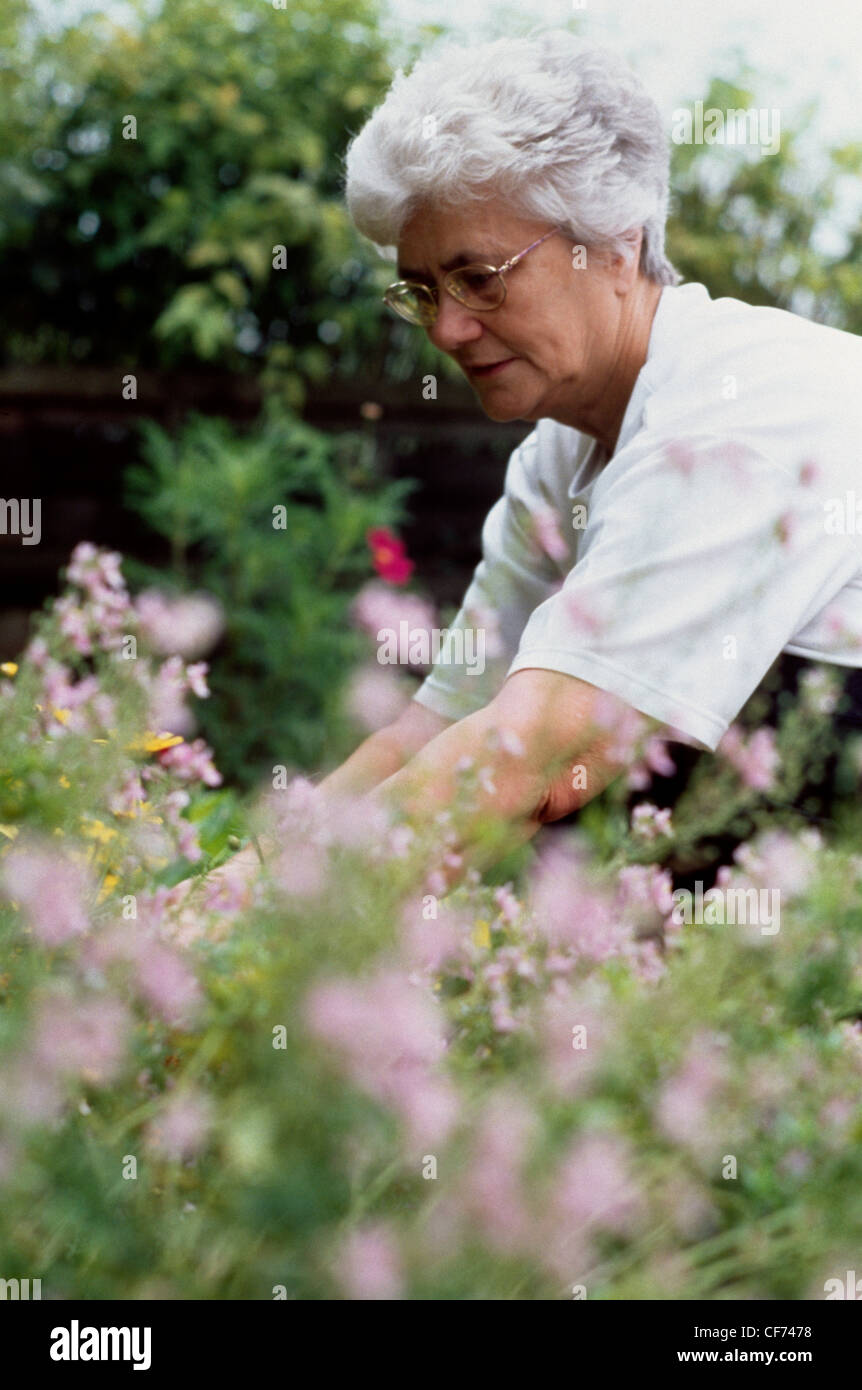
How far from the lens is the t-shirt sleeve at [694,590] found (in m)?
1.49

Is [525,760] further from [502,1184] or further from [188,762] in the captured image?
[502,1184]

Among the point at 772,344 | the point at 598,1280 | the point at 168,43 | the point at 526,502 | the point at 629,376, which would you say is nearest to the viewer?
the point at 598,1280

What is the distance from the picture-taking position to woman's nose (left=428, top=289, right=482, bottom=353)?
6.14ft

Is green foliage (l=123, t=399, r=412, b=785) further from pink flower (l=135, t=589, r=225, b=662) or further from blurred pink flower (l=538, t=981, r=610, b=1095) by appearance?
blurred pink flower (l=538, t=981, r=610, b=1095)

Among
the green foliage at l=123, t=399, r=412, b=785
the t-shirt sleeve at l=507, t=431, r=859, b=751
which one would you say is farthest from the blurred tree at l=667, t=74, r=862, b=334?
the t-shirt sleeve at l=507, t=431, r=859, b=751

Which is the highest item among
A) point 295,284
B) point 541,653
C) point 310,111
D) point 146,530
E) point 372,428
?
point 310,111

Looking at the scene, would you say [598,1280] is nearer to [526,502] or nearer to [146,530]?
[526,502]

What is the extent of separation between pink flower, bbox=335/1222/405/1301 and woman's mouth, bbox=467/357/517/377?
140cm

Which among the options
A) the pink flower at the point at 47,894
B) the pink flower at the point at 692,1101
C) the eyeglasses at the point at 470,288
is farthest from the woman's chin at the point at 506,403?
the pink flower at the point at 692,1101

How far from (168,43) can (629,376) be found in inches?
117

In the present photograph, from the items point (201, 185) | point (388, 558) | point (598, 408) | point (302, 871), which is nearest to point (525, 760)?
point (302, 871)

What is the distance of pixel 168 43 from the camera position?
168 inches

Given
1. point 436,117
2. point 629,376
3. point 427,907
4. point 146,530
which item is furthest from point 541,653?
point 146,530

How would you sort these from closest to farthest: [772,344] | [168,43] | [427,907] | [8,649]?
[427,907] < [772,344] < [168,43] < [8,649]
